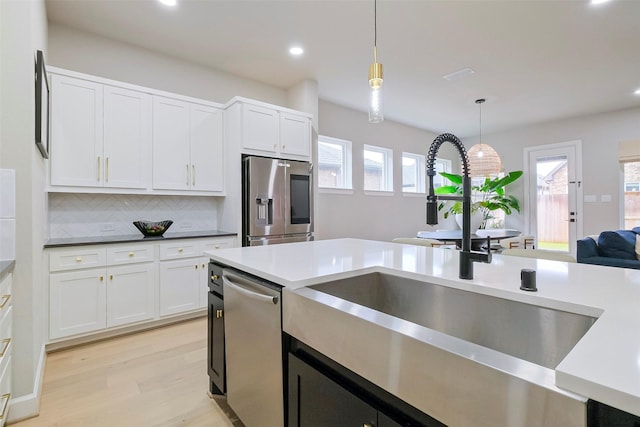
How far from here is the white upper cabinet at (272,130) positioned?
3.48 meters

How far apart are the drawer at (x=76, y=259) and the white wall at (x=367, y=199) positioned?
252 cm

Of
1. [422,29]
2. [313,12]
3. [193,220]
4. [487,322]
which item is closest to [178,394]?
[487,322]

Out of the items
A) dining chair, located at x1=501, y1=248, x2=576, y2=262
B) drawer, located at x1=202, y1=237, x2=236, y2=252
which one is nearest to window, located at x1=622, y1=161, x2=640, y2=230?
dining chair, located at x1=501, y1=248, x2=576, y2=262

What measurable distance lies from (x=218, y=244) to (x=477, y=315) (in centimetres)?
279

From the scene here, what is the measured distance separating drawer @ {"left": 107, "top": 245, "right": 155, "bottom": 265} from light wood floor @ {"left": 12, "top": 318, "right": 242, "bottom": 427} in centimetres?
70

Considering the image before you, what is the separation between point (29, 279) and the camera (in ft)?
5.81

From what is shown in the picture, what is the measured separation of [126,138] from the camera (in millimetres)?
3016

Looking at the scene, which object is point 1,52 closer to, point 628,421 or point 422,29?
point 628,421

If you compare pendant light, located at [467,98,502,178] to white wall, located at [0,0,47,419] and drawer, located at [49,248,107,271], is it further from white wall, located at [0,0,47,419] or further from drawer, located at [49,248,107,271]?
white wall, located at [0,0,47,419]

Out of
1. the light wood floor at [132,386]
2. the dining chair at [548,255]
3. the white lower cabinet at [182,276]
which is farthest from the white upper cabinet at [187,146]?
the dining chair at [548,255]

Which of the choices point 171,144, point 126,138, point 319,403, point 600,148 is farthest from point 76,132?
point 600,148

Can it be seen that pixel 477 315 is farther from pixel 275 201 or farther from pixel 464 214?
pixel 275 201

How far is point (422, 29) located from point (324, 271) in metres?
2.83

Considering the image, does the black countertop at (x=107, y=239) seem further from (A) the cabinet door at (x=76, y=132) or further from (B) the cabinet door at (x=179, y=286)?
(A) the cabinet door at (x=76, y=132)
